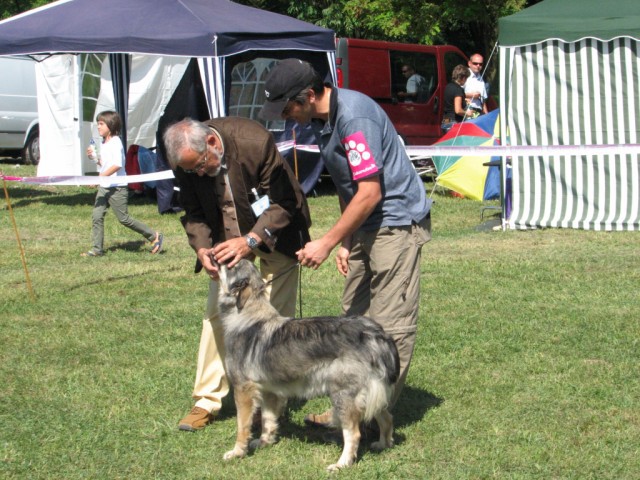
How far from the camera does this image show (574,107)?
10961mm

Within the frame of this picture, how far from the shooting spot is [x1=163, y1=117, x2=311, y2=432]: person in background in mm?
4324

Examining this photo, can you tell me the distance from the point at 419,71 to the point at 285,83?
537 inches

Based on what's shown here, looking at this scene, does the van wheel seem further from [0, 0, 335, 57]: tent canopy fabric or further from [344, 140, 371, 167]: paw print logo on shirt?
[344, 140, 371, 167]: paw print logo on shirt

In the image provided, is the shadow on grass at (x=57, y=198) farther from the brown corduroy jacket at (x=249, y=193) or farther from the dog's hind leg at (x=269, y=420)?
the dog's hind leg at (x=269, y=420)

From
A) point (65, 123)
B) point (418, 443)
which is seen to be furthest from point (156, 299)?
point (65, 123)

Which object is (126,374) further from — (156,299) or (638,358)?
(638,358)

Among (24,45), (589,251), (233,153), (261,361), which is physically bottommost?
(589,251)

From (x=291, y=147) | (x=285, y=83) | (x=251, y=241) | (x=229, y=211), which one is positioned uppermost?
(x=285, y=83)

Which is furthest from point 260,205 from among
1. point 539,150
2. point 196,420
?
point 539,150

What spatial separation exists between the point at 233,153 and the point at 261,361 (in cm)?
107

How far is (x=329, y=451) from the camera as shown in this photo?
446 centimetres

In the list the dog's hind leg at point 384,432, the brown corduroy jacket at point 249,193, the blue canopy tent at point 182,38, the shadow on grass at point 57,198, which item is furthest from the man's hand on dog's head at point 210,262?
the shadow on grass at point 57,198

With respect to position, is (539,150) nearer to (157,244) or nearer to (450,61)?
(157,244)

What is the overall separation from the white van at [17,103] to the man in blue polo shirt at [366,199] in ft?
53.9
